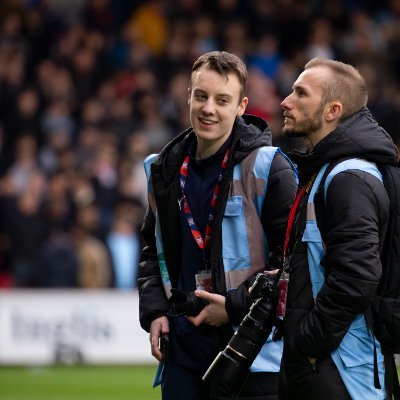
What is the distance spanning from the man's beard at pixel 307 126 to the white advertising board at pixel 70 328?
8673 millimetres

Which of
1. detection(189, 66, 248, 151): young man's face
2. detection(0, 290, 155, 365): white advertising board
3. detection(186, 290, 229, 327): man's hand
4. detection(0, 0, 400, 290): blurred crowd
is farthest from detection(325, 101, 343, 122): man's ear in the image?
detection(0, 0, 400, 290): blurred crowd

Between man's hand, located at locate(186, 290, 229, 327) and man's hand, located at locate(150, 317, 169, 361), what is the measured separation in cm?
A: 26

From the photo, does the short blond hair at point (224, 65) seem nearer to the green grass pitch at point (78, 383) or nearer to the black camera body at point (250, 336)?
the black camera body at point (250, 336)

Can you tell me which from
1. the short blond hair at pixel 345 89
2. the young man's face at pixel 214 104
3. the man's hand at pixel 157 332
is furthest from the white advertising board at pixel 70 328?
the short blond hair at pixel 345 89

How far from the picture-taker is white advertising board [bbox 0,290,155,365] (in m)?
13.4

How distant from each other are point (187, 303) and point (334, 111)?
1149 mm

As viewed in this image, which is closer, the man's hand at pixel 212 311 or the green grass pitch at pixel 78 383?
the man's hand at pixel 212 311

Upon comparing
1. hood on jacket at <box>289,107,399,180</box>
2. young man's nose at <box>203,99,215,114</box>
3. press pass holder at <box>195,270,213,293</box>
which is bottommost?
press pass holder at <box>195,270,213,293</box>

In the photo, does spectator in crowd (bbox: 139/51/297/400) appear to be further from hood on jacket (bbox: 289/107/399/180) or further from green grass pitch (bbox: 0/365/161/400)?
green grass pitch (bbox: 0/365/161/400)

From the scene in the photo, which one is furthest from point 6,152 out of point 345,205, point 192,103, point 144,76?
point 345,205

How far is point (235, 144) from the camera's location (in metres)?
5.56

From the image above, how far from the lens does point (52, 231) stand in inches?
578

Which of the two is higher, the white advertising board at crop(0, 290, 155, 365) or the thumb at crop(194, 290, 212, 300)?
the white advertising board at crop(0, 290, 155, 365)

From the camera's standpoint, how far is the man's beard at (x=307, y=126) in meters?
4.91
